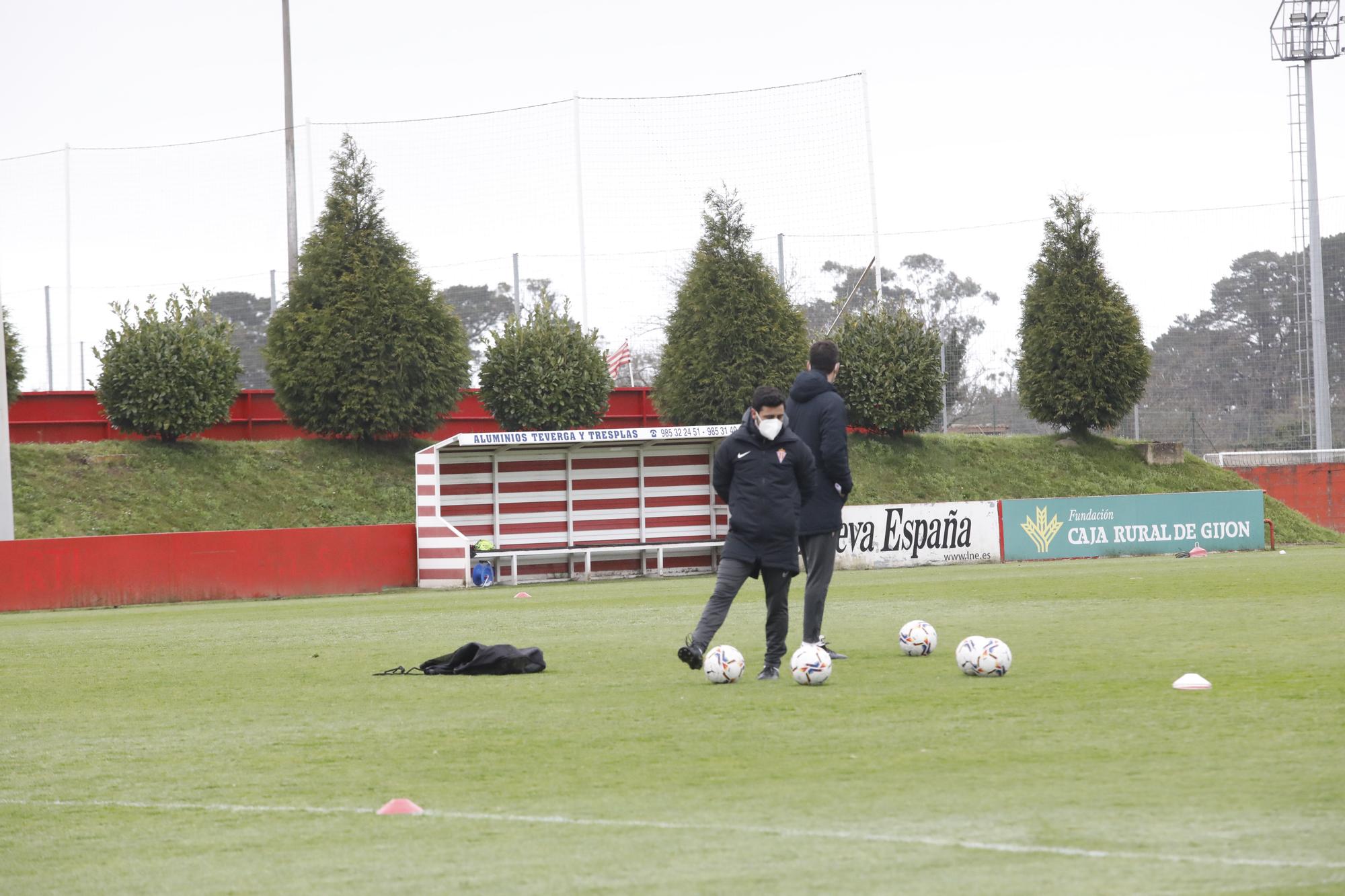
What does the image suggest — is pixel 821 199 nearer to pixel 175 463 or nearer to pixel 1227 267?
pixel 1227 267

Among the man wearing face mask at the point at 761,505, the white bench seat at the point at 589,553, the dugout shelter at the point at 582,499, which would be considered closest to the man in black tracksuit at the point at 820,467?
the man wearing face mask at the point at 761,505

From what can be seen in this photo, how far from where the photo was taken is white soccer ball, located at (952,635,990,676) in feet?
32.6

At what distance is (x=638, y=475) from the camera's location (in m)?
31.1

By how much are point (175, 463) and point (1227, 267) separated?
30.2m

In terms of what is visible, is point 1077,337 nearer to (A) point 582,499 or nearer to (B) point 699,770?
(A) point 582,499

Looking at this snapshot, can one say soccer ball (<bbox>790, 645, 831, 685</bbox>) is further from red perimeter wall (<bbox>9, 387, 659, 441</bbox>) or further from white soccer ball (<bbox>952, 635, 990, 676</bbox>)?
red perimeter wall (<bbox>9, 387, 659, 441</bbox>)

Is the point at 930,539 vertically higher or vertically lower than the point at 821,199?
lower

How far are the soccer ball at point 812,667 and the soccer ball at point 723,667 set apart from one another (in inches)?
18.2

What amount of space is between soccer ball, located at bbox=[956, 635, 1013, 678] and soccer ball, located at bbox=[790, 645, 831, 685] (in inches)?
36.3

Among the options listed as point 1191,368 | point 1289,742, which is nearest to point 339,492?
point 1191,368

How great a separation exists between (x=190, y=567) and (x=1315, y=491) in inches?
1225

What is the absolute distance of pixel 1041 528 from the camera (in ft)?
102

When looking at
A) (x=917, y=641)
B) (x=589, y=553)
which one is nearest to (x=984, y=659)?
(x=917, y=641)

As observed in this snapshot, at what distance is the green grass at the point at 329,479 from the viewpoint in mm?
32281
